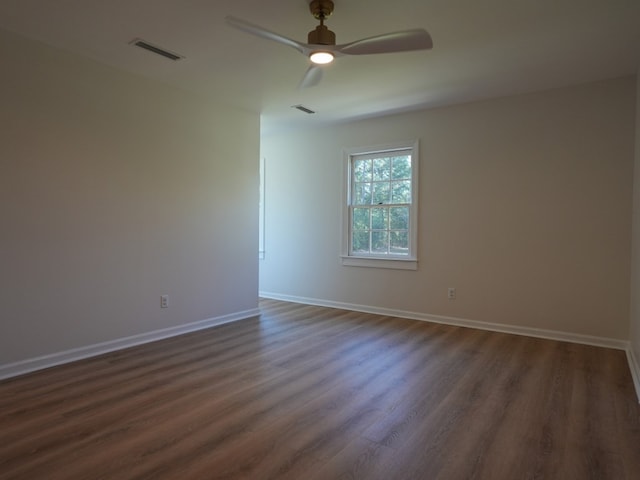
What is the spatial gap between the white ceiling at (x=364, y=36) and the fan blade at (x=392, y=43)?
32 centimetres

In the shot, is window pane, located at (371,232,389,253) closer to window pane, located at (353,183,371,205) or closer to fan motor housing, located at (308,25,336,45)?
window pane, located at (353,183,371,205)

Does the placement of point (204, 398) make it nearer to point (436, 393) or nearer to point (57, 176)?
point (436, 393)

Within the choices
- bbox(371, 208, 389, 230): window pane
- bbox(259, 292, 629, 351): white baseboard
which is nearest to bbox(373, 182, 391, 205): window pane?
bbox(371, 208, 389, 230): window pane

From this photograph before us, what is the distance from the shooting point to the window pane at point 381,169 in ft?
17.2

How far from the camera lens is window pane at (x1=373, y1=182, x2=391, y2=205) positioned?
17.2 ft

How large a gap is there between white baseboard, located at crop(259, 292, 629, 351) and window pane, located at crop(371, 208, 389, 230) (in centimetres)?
108

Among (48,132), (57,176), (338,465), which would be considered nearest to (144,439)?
(338,465)

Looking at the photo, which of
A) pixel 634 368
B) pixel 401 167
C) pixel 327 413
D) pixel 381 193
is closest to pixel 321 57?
pixel 327 413

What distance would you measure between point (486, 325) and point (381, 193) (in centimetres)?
207

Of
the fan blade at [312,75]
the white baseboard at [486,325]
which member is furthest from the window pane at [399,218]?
the fan blade at [312,75]

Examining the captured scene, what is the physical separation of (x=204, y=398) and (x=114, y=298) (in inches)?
61.6

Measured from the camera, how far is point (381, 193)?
5.29m

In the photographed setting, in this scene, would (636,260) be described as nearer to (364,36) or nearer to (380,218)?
(380,218)

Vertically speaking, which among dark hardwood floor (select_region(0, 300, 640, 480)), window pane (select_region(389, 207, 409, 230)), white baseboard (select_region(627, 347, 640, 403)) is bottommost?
dark hardwood floor (select_region(0, 300, 640, 480))
